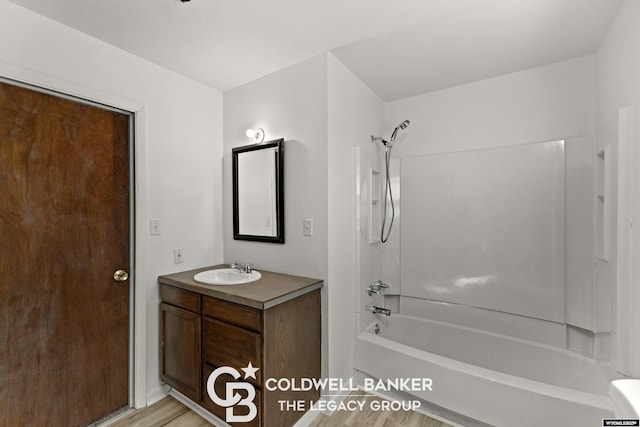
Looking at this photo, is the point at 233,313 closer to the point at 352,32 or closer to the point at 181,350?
the point at 181,350

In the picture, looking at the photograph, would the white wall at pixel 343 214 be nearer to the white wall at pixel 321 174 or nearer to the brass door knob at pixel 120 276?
the white wall at pixel 321 174

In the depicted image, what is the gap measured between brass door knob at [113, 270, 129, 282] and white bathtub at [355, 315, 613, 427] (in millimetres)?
1717

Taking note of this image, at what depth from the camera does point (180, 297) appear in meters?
2.00

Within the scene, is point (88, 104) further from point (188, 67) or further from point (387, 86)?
point (387, 86)

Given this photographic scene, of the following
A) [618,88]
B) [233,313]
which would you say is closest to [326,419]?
[233,313]

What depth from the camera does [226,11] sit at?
159cm

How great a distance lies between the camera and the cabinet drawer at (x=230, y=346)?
1.61 metres

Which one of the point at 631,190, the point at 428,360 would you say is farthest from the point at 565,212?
the point at 428,360

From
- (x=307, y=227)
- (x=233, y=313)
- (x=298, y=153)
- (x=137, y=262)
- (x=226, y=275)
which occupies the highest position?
(x=298, y=153)

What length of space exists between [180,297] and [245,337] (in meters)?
0.65

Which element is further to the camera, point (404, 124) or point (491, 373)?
point (404, 124)

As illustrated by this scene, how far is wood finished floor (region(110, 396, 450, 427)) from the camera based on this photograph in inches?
73.8

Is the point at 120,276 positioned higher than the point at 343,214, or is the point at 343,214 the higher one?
the point at 343,214

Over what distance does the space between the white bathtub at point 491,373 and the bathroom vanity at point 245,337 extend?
0.57m
